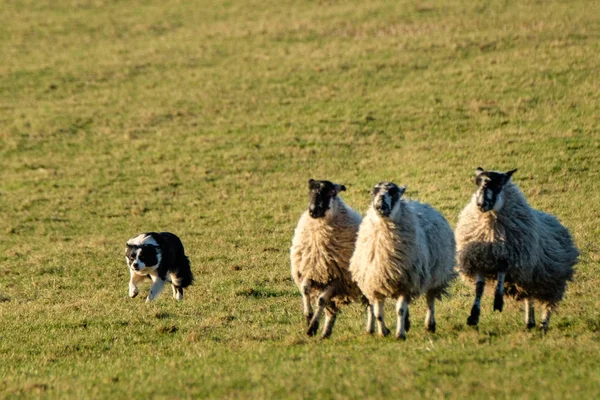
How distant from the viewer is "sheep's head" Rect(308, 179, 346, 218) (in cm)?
1211

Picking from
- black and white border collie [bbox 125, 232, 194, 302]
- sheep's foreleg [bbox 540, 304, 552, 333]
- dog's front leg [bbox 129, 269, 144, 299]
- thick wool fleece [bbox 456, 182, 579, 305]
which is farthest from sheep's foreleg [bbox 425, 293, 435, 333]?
dog's front leg [bbox 129, 269, 144, 299]

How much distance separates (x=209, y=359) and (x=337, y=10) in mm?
38358

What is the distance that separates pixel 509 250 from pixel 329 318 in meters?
2.78

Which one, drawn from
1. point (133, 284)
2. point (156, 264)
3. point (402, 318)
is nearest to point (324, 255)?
point (402, 318)

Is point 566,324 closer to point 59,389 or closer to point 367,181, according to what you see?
point 59,389

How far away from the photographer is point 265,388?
333 inches

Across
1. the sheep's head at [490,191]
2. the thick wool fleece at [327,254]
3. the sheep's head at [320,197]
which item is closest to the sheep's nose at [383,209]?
the sheep's head at [320,197]

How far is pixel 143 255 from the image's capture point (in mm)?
15547

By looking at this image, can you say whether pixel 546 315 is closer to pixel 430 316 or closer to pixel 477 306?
pixel 477 306

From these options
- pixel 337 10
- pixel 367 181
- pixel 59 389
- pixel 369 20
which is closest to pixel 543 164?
pixel 367 181

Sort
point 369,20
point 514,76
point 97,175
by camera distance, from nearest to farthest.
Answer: point 97,175 → point 514,76 → point 369,20

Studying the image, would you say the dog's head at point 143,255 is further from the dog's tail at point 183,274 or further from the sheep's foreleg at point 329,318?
the sheep's foreleg at point 329,318

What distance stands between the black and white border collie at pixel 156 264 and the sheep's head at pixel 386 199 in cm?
537

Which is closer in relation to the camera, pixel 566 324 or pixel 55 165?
pixel 566 324
